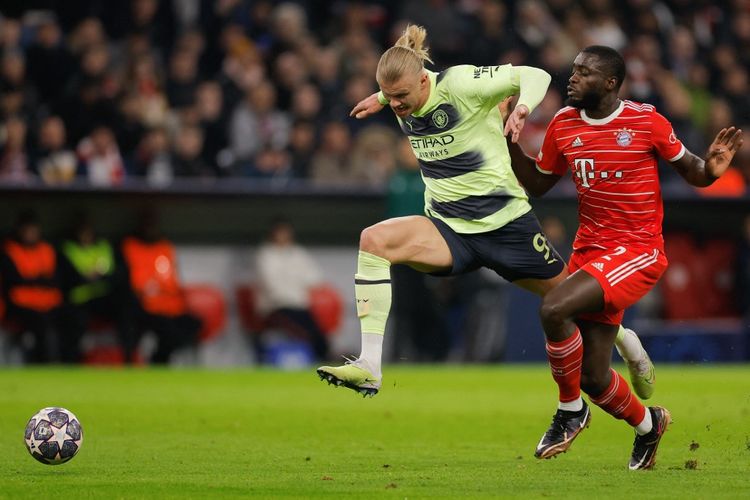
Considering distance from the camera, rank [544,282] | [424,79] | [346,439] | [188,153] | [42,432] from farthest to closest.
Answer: [188,153], [346,439], [544,282], [424,79], [42,432]

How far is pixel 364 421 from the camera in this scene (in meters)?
10.8

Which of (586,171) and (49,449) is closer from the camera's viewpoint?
(49,449)

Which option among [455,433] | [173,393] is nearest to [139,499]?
[455,433]

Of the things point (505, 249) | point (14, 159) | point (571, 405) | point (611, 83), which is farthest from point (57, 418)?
point (14, 159)

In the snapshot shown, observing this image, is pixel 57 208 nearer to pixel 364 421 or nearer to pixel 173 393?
pixel 173 393

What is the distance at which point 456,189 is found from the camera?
320 inches

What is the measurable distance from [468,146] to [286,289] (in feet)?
31.2

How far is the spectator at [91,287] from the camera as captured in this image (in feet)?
53.1

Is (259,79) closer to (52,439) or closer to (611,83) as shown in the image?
(611,83)

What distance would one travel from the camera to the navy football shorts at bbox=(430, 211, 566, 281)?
8.03 meters

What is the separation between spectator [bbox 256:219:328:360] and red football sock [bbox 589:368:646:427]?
980 centimetres

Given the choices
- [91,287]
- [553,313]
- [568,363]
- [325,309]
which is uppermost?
[553,313]

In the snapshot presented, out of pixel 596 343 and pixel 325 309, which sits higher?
pixel 596 343

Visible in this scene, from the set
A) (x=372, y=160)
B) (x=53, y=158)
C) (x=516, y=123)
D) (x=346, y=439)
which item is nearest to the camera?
(x=516, y=123)
